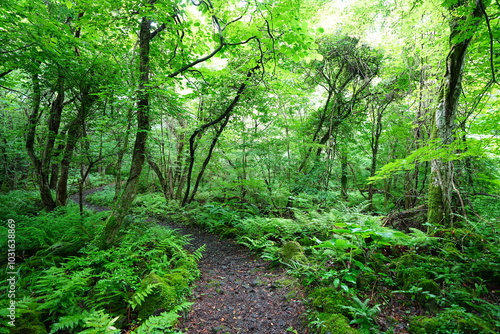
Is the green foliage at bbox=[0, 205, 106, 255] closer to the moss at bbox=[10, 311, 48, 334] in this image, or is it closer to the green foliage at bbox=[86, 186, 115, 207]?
the moss at bbox=[10, 311, 48, 334]

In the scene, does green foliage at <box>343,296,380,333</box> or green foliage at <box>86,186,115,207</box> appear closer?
green foliage at <box>343,296,380,333</box>

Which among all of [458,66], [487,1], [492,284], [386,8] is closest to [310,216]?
[492,284]

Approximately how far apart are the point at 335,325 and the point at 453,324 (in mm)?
1275

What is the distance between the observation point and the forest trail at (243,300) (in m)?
3.02

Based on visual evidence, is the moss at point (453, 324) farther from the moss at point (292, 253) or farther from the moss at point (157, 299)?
the moss at point (157, 299)

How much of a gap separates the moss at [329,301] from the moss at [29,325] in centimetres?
351

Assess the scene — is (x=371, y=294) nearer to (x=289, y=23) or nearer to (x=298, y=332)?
(x=298, y=332)

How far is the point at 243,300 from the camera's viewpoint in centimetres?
379

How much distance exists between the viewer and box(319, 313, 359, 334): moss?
2482 mm

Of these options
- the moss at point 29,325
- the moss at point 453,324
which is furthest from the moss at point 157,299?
the moss at point 453,324

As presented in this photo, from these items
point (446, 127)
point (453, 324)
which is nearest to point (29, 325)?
point (453, 324)

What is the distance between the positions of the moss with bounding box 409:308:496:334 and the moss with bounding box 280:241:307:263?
2063 mm

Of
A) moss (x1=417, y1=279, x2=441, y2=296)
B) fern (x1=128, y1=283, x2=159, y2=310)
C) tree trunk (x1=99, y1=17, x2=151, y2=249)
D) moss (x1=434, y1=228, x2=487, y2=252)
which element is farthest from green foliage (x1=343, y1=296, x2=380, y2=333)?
tree trunk (x1=99, y1=17, x2=151, y2=249)

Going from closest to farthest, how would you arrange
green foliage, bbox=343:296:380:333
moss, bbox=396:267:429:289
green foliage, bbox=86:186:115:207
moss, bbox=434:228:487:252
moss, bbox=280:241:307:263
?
green foliage, bbox=343:296:380:333, moss, bbox=396:267:429:289, moss, bbox=434:228:487:252, moss, bbox=280:241:307:263, green foliage, bbox=86:186:115:207
